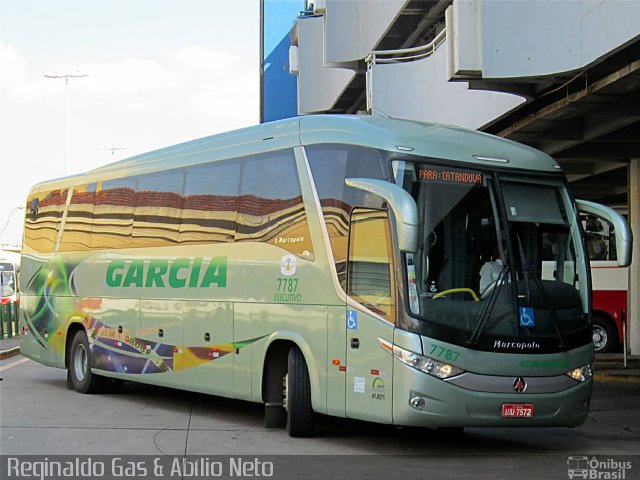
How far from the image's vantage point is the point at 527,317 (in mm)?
10594

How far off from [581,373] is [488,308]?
1380mm

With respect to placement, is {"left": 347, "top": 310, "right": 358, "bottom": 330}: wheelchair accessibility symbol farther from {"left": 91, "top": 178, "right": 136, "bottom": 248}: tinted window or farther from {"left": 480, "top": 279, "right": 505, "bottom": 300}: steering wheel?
{"left": 91, "top": 178, "right": 136, "bottom": 248}: tinted window

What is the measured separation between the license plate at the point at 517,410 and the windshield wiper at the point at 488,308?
2.36 ft

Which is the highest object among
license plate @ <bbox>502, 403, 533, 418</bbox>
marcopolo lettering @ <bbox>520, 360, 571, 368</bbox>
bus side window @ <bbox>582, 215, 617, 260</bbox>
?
bus side window @ <bbox>582, 215, 617, 260</bbox>

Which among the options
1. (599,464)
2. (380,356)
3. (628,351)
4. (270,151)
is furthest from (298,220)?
(628,351)

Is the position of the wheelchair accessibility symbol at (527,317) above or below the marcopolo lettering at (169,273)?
below

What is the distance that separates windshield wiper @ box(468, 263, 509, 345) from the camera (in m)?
10.3

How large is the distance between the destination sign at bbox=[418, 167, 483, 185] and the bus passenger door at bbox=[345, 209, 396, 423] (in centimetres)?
57

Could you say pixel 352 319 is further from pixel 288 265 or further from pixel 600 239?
pixel 600 239

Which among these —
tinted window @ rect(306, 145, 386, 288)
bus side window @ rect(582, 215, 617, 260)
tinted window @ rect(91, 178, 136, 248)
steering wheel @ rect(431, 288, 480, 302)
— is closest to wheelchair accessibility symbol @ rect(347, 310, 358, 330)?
tinted window @ rect(306, 145, 386, 288)

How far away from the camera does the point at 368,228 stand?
10820 millimetres

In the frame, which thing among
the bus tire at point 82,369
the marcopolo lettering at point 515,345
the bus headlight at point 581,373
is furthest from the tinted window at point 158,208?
the bus headlight at point 581,373

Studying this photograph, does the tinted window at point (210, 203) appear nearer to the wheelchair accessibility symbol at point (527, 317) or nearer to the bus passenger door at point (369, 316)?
the bus passenger door at point (369, 316)

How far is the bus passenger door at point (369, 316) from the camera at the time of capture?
10.5 metres
